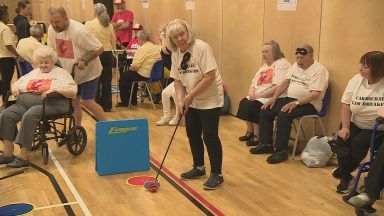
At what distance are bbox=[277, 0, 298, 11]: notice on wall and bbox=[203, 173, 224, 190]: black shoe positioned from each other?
2.28 metres

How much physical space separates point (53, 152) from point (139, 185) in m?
1.37

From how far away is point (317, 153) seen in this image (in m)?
4.37

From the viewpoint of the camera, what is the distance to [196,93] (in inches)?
137

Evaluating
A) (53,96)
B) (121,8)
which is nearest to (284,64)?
(53,96)

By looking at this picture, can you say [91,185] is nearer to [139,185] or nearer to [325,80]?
[139,185]

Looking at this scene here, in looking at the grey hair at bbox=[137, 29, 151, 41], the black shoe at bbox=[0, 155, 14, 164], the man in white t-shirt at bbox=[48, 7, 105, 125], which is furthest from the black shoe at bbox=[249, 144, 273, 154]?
the grey hair at bbox=[137, 29, 151, 41]

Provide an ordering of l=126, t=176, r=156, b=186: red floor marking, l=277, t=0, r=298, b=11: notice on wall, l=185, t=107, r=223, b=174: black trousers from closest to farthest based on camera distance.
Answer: l=185, t=107, r=223, b=174: black trousers < l=126, t=176, r=156, b=186: red floor marking < l=277, t=0, r=298, b=11: notice on wall

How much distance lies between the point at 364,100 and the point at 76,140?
8.89 ft

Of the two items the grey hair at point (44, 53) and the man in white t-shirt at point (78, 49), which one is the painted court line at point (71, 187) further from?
the grey hair at point (44, 53)

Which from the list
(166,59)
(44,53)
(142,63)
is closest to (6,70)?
(142,63)

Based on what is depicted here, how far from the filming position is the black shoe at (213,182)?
12.2 feet

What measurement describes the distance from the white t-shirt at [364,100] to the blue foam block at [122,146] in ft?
5.68

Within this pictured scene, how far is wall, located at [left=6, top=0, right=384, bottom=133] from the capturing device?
4.33 meters

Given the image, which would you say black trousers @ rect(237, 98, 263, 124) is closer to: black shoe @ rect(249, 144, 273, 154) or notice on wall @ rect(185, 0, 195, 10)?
black shoe @ rect(249, 144, 273, 154)
